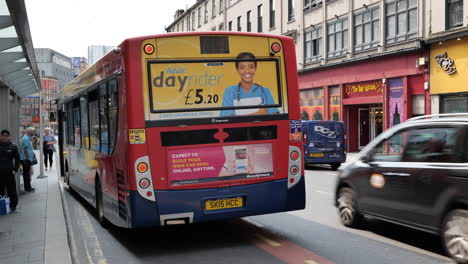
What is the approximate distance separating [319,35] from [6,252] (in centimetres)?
2667

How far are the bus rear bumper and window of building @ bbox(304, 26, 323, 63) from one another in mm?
24927

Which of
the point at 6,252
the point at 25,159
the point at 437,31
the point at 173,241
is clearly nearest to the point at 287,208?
the point at 173,241

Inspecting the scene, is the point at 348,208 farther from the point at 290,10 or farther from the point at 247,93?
the point at 290,10

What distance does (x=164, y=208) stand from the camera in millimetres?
6445

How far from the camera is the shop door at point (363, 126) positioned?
94.0 feet

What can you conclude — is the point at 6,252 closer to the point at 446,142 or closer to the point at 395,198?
the point at 395,198

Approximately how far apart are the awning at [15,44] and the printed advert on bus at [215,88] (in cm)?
255

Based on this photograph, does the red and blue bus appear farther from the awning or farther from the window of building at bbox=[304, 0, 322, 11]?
the window of building at bbox=[304, 0, 322, 11]

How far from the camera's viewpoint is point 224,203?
22.1 feet

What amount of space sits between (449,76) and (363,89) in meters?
6.15

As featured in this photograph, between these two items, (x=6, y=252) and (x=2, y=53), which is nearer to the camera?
(x=6, y=252)

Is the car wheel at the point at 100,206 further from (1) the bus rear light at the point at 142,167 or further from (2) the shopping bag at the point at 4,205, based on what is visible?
(1) the bus rear light at the point at 142,167

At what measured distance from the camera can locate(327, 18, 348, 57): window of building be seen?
28.5 metres

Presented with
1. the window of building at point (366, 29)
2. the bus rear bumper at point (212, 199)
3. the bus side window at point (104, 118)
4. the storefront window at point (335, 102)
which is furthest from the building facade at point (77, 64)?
the bus rear bumper at point (212, 199)
